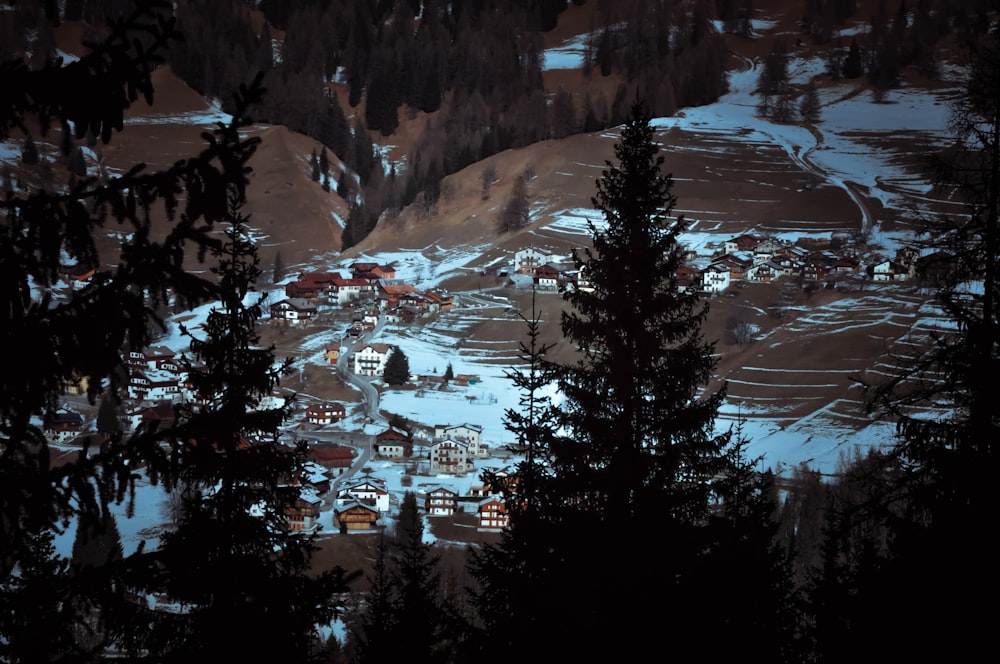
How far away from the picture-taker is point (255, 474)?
21.5 feet

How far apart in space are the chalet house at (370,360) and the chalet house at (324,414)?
6.31m

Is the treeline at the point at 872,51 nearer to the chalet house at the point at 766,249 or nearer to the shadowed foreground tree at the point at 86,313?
the chalet house at the point at 766,249

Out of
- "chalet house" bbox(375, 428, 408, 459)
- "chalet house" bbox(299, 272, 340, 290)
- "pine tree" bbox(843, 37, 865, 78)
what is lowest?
"chalet house" bbox(375, 428, 408, 459)

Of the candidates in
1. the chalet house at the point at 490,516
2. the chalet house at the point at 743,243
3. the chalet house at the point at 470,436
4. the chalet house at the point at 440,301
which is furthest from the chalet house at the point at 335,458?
the chalet house at the point at 743,243

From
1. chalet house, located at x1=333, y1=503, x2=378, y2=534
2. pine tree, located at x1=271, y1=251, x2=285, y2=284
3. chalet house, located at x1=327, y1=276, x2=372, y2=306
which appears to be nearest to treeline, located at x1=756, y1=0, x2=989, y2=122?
chalet house, located at x1=327, y1=276, x2=372, y2=306

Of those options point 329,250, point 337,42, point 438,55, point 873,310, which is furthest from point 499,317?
point 337,42

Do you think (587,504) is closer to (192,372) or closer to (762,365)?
(192,372)

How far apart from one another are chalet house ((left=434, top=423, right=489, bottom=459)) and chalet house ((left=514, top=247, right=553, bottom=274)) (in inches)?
1059

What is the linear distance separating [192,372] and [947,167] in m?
5.98

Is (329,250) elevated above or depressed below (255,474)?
below

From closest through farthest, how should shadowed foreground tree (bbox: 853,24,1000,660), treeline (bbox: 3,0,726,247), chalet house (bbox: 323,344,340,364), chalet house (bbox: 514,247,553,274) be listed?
shadowed foreground tree (bbox: 853,24,1000,660), chalet house (bbox: 323,344,340,364), chalet house (bbox: 514,247,553,274), treeline (bbox: 3,0,726,247)

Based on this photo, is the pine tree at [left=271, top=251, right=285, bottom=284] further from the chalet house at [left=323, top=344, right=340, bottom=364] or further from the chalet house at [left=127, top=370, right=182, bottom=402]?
the chalet house at [left=127, top=370, right=182, bottom=402]

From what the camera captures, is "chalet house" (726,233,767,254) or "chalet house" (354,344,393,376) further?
"chalet house" (726,233,767,254)

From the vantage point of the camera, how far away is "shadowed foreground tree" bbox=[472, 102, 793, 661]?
6.08m
